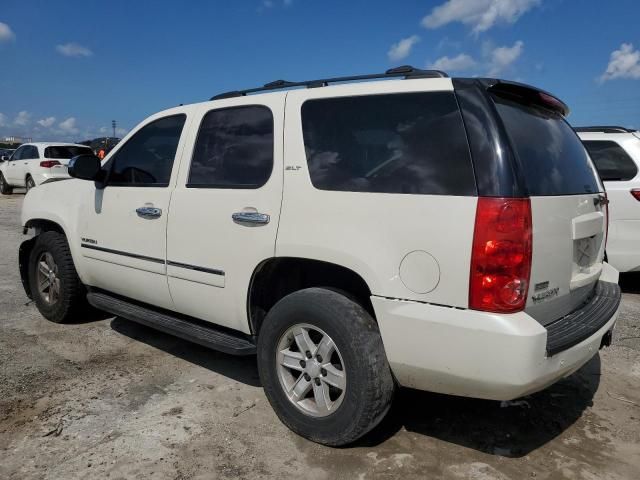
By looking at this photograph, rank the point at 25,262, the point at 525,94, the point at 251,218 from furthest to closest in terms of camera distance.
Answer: the point at 25,262, the point at 251,218, the point at 525,94

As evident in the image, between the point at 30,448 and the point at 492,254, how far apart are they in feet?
8.37

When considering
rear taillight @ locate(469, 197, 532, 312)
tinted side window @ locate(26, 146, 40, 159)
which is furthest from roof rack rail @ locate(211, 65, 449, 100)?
tinted side window @ locate(26, 146, 40, 159)

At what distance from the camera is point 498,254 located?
231 cm

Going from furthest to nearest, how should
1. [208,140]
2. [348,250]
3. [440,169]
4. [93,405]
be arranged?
[208,140]
[93,405]
[348,250]
[440,169]

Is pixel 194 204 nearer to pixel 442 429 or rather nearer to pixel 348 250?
pixel 348 250

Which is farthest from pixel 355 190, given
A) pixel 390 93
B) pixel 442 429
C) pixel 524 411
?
pixel 524 411

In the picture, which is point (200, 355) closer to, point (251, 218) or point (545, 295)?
point (251, 218)

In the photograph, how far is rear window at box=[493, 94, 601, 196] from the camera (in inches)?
99.5

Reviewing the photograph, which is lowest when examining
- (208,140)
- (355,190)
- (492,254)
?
(492,254)

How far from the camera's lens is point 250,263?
10.2 feet

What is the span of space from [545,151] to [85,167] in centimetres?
320

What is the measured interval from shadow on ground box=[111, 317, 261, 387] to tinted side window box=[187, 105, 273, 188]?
1381mm

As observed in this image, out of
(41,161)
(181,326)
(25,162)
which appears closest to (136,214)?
(181,326)

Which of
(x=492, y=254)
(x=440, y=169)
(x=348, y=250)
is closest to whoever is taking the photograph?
(x=492, y=254)
